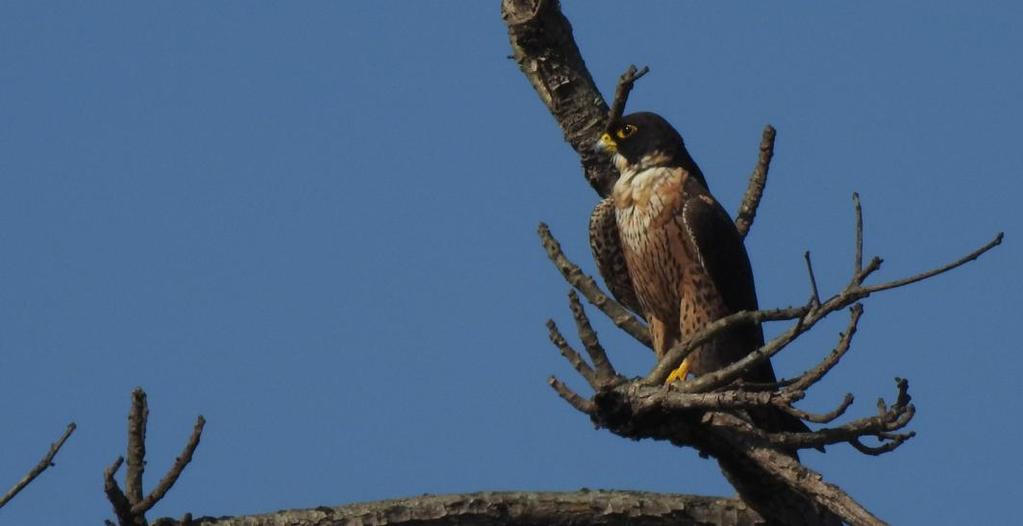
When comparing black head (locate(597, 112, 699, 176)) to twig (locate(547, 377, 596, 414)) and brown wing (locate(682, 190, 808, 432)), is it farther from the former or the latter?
twig (locate(547, 377, 596, 414))

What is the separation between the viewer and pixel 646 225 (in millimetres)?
6832

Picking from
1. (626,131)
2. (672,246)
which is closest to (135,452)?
(672,246)

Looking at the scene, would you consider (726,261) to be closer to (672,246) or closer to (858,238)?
(672,246)

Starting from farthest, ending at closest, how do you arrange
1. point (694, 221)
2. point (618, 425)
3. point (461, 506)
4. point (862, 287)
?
point (694, 221) → point (461, 506) → point (618, 425) → point (862, 287)

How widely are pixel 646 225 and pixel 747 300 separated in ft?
1.85

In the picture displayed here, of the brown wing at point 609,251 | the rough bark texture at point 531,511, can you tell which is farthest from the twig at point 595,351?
the brown wing at point 609,251

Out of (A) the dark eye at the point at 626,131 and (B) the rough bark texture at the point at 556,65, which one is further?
(A) the dark eye at the point at 626,131

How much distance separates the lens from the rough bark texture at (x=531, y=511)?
190 inches

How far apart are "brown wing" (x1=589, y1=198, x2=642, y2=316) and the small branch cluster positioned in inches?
123

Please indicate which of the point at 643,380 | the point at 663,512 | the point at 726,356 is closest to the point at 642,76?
the point at 643,380

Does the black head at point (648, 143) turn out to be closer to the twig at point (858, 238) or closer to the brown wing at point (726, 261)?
the brown wing at point (726, 261)

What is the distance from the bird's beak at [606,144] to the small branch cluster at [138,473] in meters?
2.79

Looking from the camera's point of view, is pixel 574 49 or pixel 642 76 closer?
pixel 642 76

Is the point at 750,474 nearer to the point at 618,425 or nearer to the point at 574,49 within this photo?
the point at 618,425
